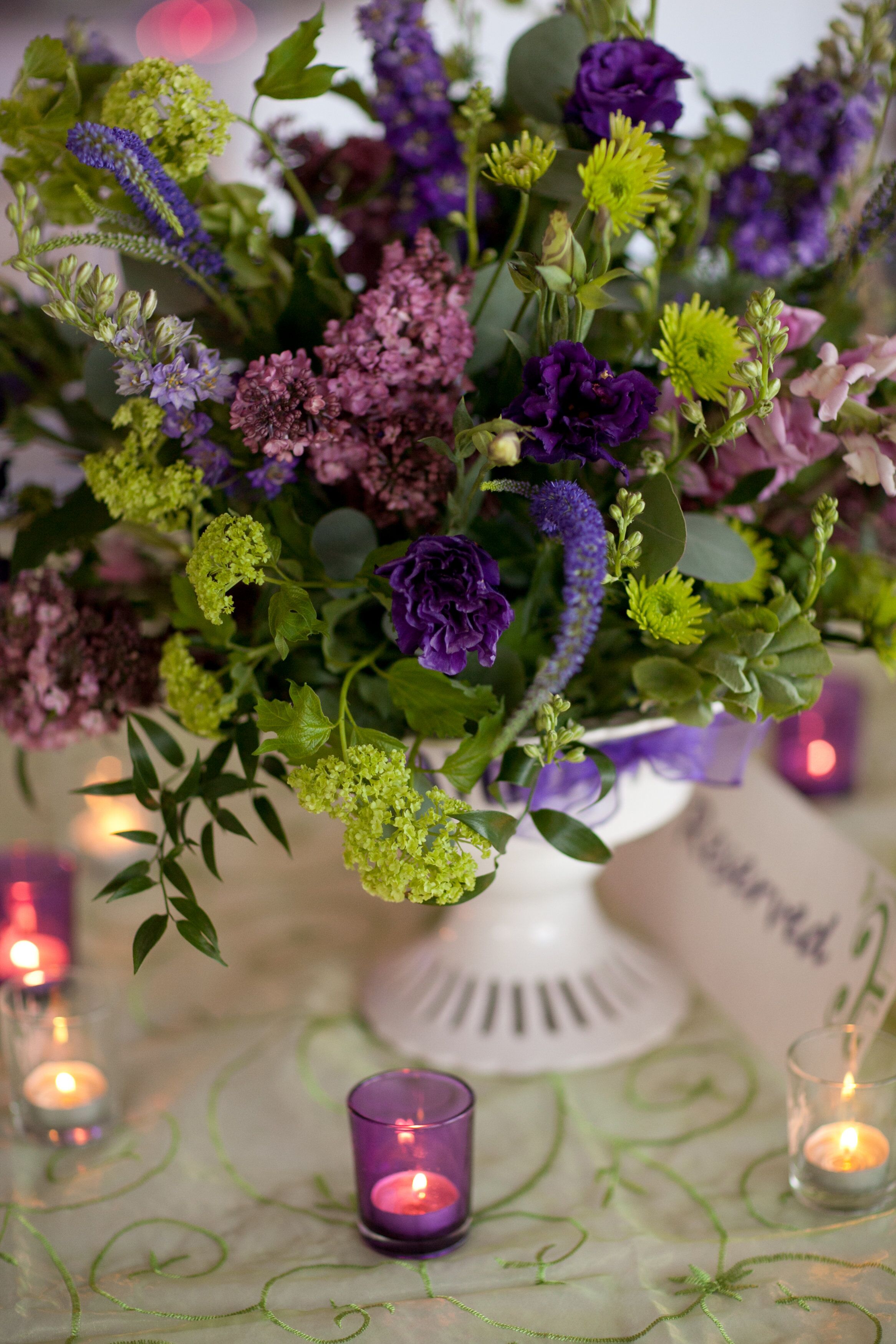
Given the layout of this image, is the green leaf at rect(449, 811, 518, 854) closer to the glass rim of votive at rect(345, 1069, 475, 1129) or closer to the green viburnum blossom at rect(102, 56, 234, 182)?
the glass rim of votive at rect(345, 1069, 475, 1129)

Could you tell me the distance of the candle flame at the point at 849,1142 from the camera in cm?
58

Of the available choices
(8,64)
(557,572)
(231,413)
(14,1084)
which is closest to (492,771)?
(557,572)

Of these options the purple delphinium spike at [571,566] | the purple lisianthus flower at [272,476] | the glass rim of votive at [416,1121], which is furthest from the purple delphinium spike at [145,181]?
the glass rim of votive at [416,1121]

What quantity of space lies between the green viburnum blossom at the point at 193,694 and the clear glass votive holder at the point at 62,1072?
0.79 ft

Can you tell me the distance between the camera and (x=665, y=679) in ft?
1.74

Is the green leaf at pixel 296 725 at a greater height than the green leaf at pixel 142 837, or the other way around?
the green leaf at pixel 296 725

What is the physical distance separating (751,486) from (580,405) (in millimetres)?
161

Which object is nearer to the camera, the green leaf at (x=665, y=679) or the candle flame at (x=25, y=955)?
the green leaf at (x=665, y=679)

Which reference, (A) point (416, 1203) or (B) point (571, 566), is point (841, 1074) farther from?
(B) point (571, 566)

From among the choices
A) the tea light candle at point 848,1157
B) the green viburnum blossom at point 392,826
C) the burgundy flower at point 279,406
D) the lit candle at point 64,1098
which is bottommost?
the lit candle at point 64,1098

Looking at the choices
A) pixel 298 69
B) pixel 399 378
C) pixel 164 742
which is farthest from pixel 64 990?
pixel 298 69

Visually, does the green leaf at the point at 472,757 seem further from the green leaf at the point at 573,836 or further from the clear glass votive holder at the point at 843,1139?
the clear glass votive holder at the point at 843,1139

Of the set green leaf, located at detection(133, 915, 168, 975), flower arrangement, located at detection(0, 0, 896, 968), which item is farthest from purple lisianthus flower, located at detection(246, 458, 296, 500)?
green leaf, located at detection(133, 915, 168, 975)

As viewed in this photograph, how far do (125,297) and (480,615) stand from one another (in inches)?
7.7
